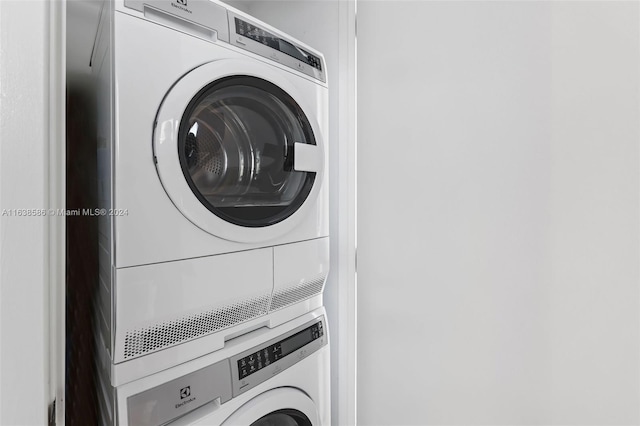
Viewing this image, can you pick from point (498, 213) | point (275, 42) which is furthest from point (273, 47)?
point (498, 213)

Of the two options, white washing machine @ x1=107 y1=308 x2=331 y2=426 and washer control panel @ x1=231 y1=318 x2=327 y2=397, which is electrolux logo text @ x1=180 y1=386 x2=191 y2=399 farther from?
washer control panel @ x1=231 y1=318 x2=327 y2=397

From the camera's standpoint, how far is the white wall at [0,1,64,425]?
55cm

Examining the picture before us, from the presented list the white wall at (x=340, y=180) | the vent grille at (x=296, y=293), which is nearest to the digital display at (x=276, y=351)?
the vent grille at (x=296, y=293)

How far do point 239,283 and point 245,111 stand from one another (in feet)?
1.58

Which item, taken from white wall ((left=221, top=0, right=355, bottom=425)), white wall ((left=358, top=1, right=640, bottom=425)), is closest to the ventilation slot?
white wall ((left=221, top=0, right=355, bottom=425))

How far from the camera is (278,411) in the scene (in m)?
1.13

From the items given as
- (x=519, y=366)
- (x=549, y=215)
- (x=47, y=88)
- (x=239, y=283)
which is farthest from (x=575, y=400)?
(x=47, y=88)

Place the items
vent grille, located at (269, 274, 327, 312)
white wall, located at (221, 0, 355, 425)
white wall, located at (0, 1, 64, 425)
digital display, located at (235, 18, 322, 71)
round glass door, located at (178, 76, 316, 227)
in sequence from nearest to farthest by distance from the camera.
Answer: white wall, located at (0, 1, 64, 425)
round glass door, located at (178, 76, 316, 227)
digital display, located at (235, 18, 322, 71)
vent grille, located at (269, 274, 327, 312)
white wall, located at (221, 0, 355, 425)

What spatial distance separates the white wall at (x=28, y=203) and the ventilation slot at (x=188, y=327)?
0.68ft

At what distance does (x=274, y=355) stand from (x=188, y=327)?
323mm

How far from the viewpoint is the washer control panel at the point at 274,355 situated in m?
1.02

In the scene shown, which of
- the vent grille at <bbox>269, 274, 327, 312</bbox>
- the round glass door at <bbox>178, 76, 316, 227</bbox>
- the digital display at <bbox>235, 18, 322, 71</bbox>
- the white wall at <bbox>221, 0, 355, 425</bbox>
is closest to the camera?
the round glass door at <bbox>178, 76, 316, 227</bbox>

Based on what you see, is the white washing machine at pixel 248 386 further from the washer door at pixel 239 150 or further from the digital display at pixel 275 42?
the digital display at pixel 275 42

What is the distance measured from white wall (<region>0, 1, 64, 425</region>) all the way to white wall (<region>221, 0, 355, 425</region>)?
3.44 feet
